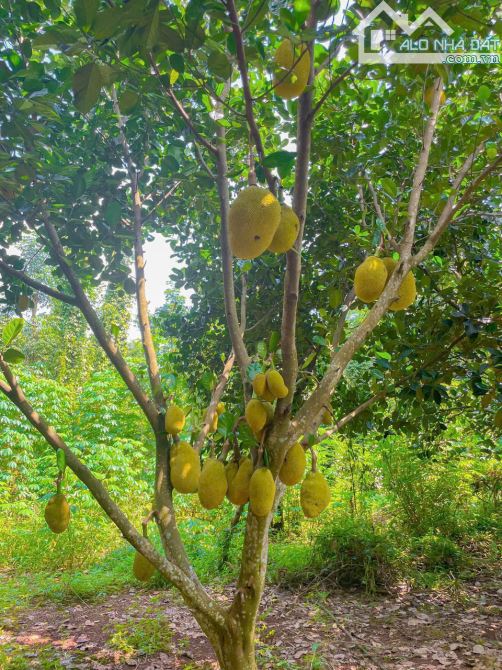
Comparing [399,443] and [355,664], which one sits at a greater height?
[399,443]

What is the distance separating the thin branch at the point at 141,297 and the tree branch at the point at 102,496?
1.46 ft

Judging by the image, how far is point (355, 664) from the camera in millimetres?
1974

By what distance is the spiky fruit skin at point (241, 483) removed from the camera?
4.35 ft

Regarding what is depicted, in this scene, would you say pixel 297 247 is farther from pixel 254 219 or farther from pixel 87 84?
pixel 87 84

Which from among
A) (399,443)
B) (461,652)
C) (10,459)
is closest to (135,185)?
(461,652)

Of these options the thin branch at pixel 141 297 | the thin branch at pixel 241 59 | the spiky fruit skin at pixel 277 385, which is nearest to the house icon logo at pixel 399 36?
the thin branch at pixel 241 59

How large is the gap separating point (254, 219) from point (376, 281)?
1.81ft

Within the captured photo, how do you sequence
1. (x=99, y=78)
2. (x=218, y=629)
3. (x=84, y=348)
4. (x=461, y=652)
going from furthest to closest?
(x=84, y=348) < (x=461, y=652) < (x=218, y=629) < (x=99, y=78)

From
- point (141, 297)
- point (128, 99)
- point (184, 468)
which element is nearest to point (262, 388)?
point (184, 468)

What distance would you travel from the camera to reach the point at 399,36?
1.13 m

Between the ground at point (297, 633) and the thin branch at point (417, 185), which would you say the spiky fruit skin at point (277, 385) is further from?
the ground at point (297, 633)

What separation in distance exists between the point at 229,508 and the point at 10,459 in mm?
3168

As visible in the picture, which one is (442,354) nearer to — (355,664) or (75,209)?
(355,664)

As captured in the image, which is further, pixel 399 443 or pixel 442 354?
pixel 399 443
